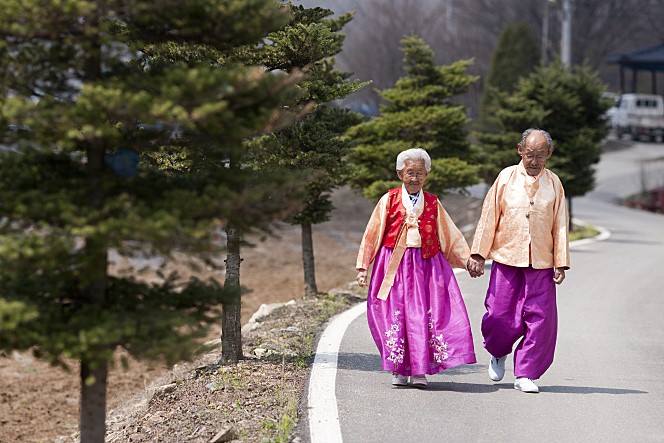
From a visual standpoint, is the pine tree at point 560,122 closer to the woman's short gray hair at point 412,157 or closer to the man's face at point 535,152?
the man's face at point 535,152

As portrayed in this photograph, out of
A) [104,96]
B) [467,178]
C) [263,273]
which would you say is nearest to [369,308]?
[104,96]

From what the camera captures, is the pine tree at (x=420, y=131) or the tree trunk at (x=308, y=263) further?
the pine tree at (x=420, y=131)

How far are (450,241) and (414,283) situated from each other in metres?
0.47

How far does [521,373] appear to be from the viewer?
8.20m

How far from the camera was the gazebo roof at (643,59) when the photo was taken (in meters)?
56.0

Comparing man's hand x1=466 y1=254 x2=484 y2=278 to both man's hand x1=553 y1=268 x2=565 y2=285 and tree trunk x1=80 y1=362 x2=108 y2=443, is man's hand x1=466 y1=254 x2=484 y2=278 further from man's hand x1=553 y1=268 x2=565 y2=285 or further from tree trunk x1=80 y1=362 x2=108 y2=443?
tree trunk x1=80 y1=362 x2=108 y2=443

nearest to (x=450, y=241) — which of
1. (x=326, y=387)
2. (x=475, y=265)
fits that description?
(x=475, y=265)

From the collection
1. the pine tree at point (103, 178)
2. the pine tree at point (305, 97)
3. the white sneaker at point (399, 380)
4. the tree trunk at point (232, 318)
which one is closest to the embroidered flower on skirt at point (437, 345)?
the white sneaker at point (399, 380)

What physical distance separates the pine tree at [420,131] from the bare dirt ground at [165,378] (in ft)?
6.98

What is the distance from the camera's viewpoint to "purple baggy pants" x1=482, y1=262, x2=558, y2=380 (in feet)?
26.9

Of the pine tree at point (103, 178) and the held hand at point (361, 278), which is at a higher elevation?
the pine tree at point (103, 178)

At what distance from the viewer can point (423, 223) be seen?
27.1 ft

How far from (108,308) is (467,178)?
1168cm

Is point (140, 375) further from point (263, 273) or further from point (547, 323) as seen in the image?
point (263, 273)
